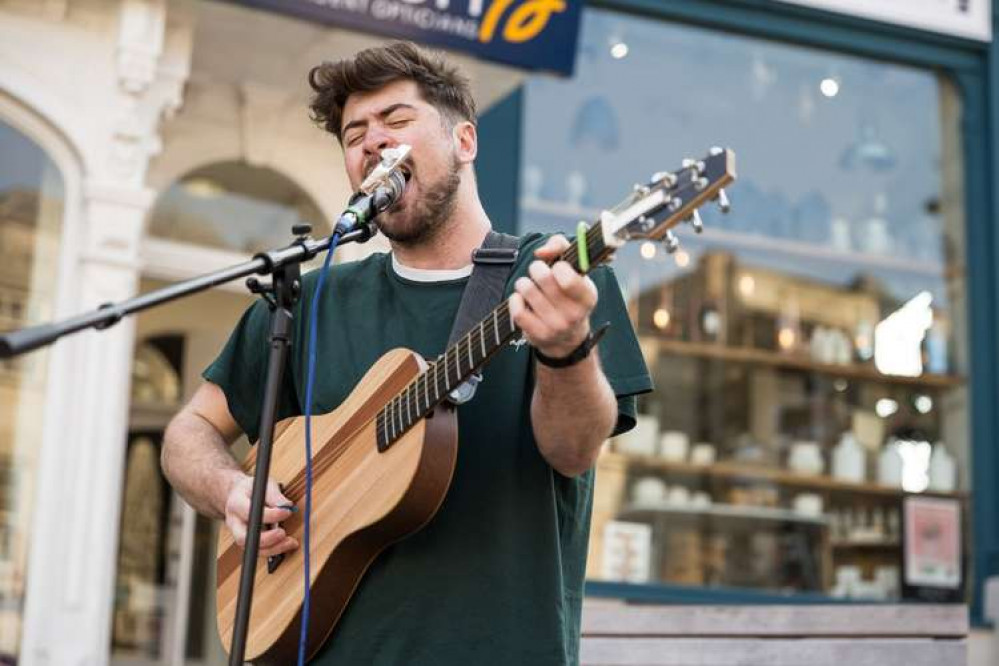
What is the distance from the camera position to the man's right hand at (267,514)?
231cm

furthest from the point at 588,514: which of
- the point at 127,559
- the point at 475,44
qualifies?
the point at 127,559

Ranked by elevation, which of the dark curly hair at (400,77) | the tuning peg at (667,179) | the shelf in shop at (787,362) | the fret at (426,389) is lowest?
the fret at (426,389)

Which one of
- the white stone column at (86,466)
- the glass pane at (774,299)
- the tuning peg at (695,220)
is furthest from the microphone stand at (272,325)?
the glass pane at (774,299)

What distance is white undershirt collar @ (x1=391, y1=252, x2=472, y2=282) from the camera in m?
2.40

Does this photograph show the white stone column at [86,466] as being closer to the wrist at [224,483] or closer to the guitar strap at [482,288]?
the wrist at [224,483]

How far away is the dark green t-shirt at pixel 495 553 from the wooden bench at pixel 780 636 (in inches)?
46.5

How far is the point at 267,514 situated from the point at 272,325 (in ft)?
1.14

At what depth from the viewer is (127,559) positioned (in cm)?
807

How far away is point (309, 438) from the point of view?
7.56ft

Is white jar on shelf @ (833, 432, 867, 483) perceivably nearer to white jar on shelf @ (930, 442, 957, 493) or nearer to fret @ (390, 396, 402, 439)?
white jar on shelf @ (930, 442, 957, 493)

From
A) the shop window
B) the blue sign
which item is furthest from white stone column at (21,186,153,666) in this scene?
the blue sign

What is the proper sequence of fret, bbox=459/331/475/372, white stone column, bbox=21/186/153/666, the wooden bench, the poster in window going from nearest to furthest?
1. fret, bbox=459/331/475/372
2. the wooden bench
3. white stone column, bbox=21/186/153/666
4. the poster in window

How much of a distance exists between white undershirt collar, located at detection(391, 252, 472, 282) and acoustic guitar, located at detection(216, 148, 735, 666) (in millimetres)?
156

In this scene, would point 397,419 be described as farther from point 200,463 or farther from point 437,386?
A: point 200,463
